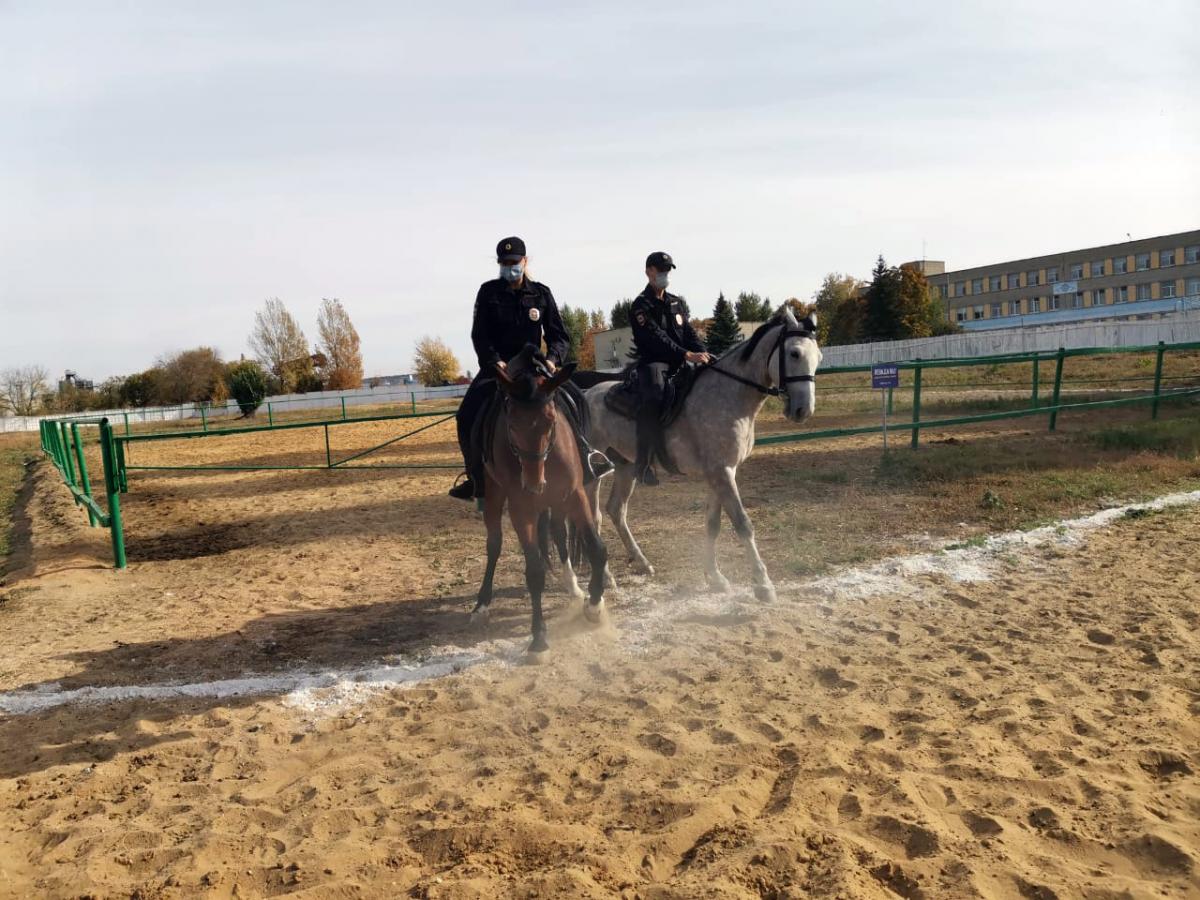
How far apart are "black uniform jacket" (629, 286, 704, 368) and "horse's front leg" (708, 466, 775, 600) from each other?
A: 3.85 ft

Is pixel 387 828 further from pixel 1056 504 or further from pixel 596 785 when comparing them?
pixel 1056 504

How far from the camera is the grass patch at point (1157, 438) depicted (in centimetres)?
1270

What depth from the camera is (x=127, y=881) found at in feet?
10.5

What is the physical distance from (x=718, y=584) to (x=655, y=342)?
2264 mm

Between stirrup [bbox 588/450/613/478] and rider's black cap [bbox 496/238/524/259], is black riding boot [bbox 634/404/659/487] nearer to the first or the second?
stirrup [bbox 588/450/613/478]

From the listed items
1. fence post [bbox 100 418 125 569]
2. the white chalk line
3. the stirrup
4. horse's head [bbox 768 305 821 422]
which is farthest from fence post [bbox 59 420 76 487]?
horse's head [bbox 768 305 821 422]

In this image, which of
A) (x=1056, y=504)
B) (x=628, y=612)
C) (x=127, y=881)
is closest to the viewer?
(x=127, y=881)

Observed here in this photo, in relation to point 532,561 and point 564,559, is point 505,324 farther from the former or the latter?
point 564,559

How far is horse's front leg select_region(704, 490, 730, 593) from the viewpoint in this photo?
7051 millimetres

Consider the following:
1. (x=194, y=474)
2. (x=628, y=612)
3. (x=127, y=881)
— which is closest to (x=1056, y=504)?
(x=628, y=612)

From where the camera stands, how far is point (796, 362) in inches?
261

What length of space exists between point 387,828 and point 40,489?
16394 millimetres

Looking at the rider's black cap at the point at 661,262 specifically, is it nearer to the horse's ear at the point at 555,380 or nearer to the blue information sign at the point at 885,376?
the horse's ear at the point at 555,380

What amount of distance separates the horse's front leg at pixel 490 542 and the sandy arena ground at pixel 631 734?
0.18 m
